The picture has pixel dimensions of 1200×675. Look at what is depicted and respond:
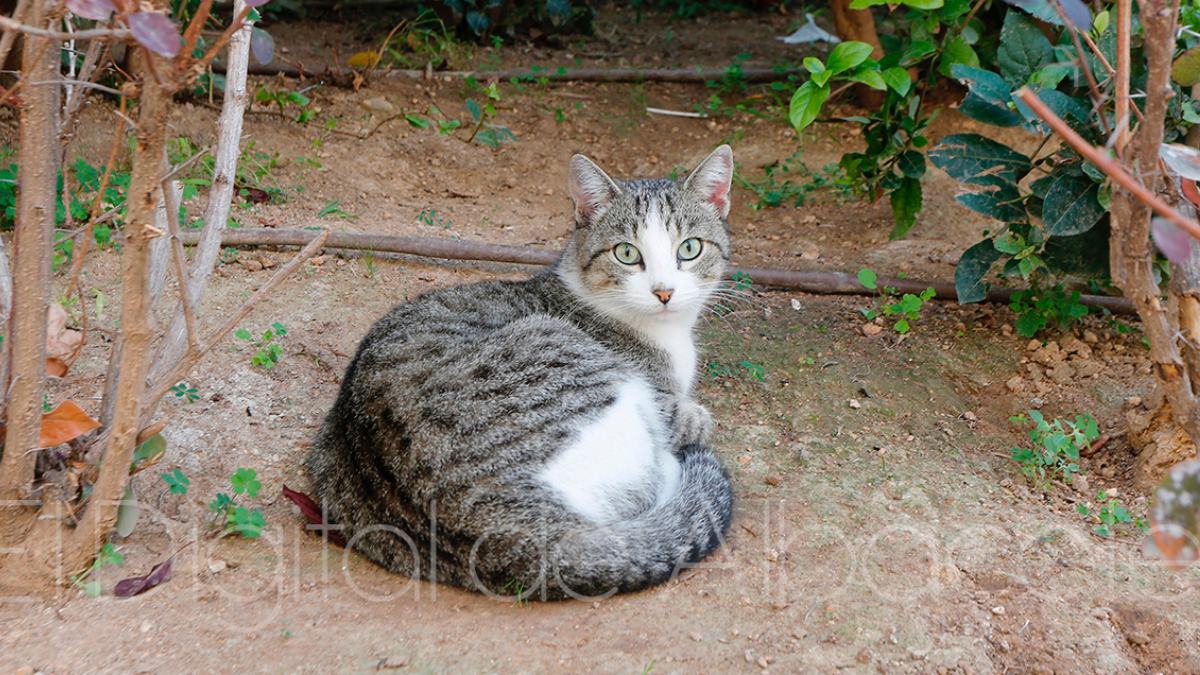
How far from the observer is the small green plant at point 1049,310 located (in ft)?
13.6

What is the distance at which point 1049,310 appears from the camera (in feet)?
13.8

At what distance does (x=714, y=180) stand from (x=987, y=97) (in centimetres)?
106

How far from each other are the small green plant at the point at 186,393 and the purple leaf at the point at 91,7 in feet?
6.98

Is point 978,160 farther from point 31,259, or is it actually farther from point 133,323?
point 31,259

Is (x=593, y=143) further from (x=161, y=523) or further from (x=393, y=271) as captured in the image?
(x=161, y=523)

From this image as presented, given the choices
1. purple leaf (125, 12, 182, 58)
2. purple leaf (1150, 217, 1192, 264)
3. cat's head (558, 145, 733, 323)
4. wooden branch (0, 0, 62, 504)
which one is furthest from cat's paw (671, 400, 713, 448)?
purple leaf (125, 12, 182, 58)

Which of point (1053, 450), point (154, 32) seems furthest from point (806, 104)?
point (154, 32)

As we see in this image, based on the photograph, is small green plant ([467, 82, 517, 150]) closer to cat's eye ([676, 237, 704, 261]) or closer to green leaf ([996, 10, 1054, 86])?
cat's eye ([676, 237, 704, 261])

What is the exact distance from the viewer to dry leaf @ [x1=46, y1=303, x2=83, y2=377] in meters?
2.71

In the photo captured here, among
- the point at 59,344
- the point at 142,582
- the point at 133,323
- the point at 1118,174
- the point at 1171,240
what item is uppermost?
the point at 1118,174

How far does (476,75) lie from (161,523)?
445 cm

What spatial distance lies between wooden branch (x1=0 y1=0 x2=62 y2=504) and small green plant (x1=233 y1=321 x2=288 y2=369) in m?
1.32

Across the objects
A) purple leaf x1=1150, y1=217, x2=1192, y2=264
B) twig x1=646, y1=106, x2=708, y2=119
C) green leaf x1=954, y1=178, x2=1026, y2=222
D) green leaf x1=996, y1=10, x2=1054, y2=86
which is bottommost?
twig x1=646, y1=106, x2=708, y2=119

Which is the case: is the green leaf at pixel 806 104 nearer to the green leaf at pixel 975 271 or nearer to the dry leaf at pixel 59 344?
the green leaf at pixel 975 271
